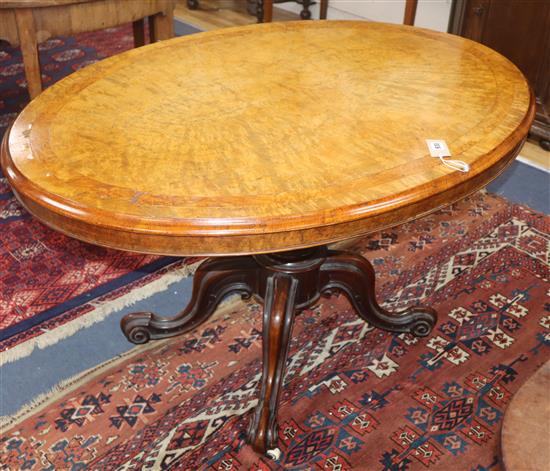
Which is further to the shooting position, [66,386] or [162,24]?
[162,24]

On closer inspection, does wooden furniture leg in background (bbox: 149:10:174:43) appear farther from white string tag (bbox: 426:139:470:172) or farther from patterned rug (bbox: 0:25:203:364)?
white string tag (bbox: 426:139:470:172)

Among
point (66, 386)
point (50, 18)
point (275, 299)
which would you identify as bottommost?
point (66, 386)

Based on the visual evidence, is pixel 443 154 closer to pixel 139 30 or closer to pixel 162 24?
pixel 162 24

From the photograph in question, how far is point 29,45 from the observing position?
2.61m

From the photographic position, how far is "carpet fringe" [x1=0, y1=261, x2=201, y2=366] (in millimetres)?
1956

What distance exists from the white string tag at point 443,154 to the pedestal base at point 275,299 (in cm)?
44

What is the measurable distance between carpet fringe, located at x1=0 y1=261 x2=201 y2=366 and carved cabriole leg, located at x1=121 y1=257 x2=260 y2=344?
20 centimetres

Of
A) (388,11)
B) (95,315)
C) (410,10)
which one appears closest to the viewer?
(95,315)

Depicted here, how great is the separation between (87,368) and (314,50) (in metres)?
1.12

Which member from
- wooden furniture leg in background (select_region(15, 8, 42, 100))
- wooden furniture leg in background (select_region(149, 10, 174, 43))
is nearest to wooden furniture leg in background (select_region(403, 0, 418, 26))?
wooden furniture leg in background (select_region(149, 10, 174, 43))

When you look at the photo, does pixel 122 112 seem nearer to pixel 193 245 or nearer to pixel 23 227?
pixel 193 245

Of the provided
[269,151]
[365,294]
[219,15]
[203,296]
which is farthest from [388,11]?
[269,151]

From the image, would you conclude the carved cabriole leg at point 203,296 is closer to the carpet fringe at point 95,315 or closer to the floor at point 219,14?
the carpet fringe at point 95,315

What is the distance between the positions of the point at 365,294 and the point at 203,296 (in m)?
0.46
